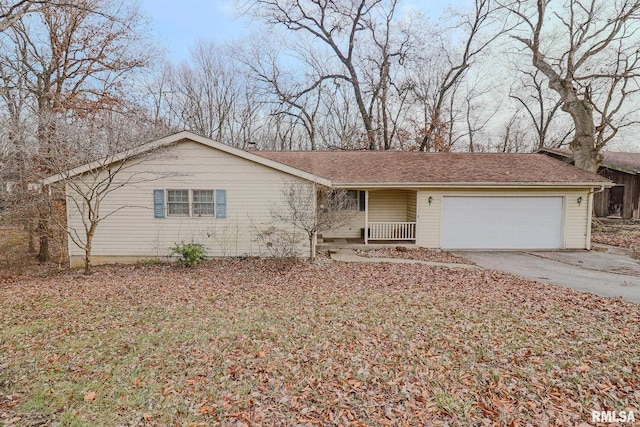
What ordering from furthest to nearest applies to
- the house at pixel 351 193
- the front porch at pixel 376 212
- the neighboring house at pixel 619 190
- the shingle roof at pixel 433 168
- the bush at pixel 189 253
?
1. the neighboring house at pixel 619 190
2. the front porch at pixel 376 212
3. the shingle roof at pixel 433 168
4. the house at pixel 351 193
5. the bush at pixel 189 253

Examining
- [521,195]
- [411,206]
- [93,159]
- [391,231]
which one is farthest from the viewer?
[411,206]

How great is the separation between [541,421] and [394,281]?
485 cm

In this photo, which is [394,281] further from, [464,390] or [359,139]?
[359,139]

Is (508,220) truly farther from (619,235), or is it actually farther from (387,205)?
(619,235)

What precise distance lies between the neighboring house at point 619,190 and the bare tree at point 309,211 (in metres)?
16.7

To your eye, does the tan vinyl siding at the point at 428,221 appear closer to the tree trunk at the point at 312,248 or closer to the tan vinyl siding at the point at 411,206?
the tan vinyl siding at the point at 411,206

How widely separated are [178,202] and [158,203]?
591 mm

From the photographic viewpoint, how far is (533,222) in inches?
491

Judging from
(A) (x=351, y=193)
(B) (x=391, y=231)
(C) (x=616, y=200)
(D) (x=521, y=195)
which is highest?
(A) (x=351, y=193)

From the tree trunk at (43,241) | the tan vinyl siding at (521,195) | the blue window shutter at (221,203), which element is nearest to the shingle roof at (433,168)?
the tan vinyl siding at (521,195)

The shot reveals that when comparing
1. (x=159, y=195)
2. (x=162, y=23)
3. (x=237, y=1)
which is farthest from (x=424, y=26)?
(x=159, y=195)

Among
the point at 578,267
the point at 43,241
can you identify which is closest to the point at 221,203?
the point at 43,241

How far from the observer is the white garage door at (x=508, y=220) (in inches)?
491

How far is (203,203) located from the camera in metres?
10.5
